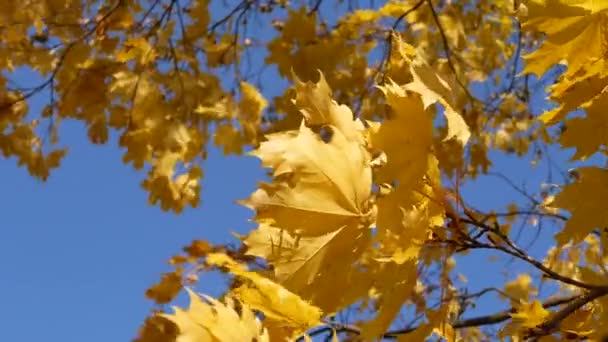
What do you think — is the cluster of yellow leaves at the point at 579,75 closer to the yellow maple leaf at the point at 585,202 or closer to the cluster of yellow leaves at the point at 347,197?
the yellow maple leaf at the point at 585,202

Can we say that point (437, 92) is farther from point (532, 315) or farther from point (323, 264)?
point (532, 315)

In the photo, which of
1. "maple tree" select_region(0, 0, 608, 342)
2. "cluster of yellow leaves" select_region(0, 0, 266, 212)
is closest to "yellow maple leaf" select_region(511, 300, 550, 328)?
"maple tree" select_region(0, 0, 608, 342)

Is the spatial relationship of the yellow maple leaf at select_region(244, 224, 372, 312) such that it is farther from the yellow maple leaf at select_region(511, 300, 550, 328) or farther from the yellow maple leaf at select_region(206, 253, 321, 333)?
the yellow maple leaf at select_region(511, 300, 550, 328)

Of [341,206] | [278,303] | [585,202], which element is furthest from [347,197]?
[585,202]

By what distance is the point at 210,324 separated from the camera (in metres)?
0.68

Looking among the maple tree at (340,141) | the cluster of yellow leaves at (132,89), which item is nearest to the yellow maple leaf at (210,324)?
the maple tree at (340,141)

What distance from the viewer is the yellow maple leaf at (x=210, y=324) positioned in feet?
2.23

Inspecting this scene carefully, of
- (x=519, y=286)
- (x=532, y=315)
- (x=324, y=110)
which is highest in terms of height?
(x=519, y=286)

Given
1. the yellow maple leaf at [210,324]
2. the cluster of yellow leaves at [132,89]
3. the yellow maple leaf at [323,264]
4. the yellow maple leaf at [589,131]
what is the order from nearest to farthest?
the yellow maple leaf at [210,324]
the yellow maple leaf at [323,264]
the yellow maple leaf at [589,131]
the cluster of yellow leaves at [132,89]

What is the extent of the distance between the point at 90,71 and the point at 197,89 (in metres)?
0.37

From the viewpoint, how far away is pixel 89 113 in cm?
280

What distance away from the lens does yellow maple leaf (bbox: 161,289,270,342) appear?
0.68 m

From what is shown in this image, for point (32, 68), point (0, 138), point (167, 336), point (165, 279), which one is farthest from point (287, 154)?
point (0, 138)

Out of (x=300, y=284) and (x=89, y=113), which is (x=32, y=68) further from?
(x=300, y=284)
